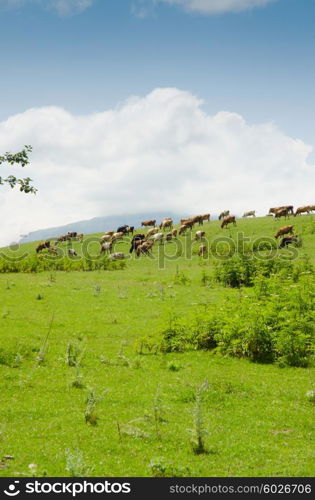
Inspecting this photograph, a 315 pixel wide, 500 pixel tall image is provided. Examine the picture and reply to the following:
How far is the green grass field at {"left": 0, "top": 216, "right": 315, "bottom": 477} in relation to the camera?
9.81 metres

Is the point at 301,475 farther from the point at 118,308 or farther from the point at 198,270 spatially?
the point at 198,270

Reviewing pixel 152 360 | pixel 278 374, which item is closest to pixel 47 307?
pixel 152 360

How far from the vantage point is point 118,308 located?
29.2 metres

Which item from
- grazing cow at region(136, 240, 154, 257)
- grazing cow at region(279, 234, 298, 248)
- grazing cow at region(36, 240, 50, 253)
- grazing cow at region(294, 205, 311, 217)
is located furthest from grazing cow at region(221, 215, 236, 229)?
grazing cow at region(36, 240, 50, 253)

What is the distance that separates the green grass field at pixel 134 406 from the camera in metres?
9.81

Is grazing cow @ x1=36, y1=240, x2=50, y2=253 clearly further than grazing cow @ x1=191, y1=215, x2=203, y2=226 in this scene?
No

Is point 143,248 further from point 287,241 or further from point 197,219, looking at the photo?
point 287,241

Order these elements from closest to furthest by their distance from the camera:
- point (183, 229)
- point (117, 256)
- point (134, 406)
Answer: point (134, 406) < point (117, 256) < point (183, 229)

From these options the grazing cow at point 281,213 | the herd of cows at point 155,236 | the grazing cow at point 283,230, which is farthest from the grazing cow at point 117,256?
the grazing cow at point 281,213

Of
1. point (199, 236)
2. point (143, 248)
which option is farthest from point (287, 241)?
point (143, 248)

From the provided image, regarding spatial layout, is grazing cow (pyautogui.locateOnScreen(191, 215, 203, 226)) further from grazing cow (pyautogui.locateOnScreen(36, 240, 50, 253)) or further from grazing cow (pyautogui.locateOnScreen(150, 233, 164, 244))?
grazing cow (pyautogui.locateOnScreen(36, 240, 50, 253))

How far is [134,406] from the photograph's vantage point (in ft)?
43.8

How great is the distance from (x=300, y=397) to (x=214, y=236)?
44.9m

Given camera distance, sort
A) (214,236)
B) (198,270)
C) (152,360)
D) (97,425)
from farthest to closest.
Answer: (214,236) < (198,270) < (152,360) < (97,425)
